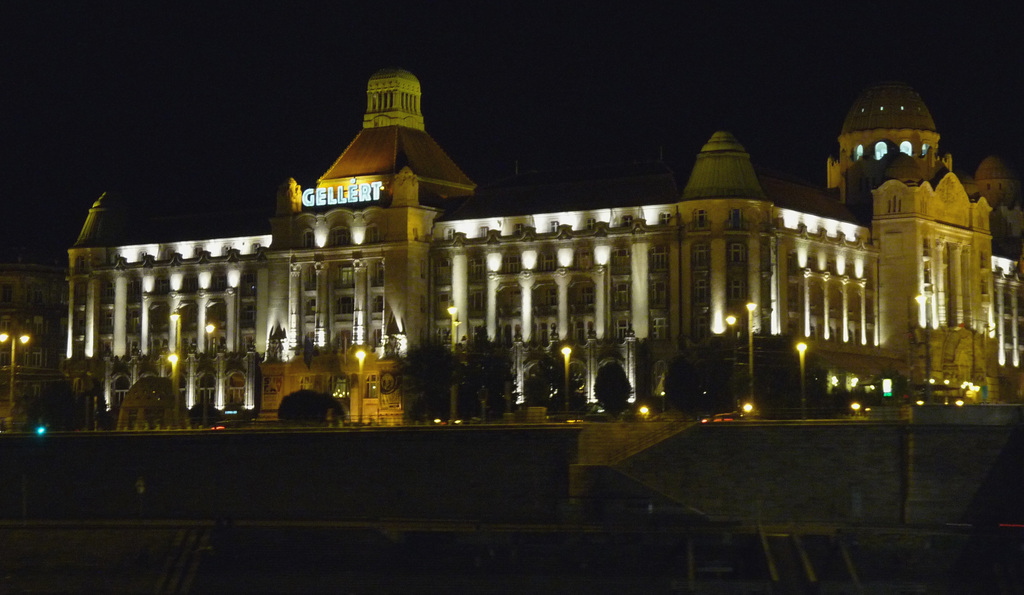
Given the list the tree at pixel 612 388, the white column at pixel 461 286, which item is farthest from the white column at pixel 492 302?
the tree at pixel 612 388

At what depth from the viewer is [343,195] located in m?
196

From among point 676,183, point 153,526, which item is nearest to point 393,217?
point 676,183

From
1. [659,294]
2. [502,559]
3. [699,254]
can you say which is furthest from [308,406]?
[502,559]

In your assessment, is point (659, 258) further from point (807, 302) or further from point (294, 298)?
point (294, 298)

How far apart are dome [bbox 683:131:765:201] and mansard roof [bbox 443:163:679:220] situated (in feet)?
9.68

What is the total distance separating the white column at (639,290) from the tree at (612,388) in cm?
738

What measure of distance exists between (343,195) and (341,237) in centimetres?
431

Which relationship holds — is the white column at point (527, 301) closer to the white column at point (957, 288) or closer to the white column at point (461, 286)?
the white column at point (461, 286)

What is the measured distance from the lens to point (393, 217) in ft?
626

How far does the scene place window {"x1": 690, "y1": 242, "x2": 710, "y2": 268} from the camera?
17775cm

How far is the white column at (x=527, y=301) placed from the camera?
185375 millimetres

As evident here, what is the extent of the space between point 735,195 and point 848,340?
17.8 metres

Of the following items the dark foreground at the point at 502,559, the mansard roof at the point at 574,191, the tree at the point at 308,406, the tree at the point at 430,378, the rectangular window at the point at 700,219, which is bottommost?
the dark foreground at the point at 502,559

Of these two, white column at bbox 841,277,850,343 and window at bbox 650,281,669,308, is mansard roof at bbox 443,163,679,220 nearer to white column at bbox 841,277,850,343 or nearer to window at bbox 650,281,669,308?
window at bbox 650,281,669,308
